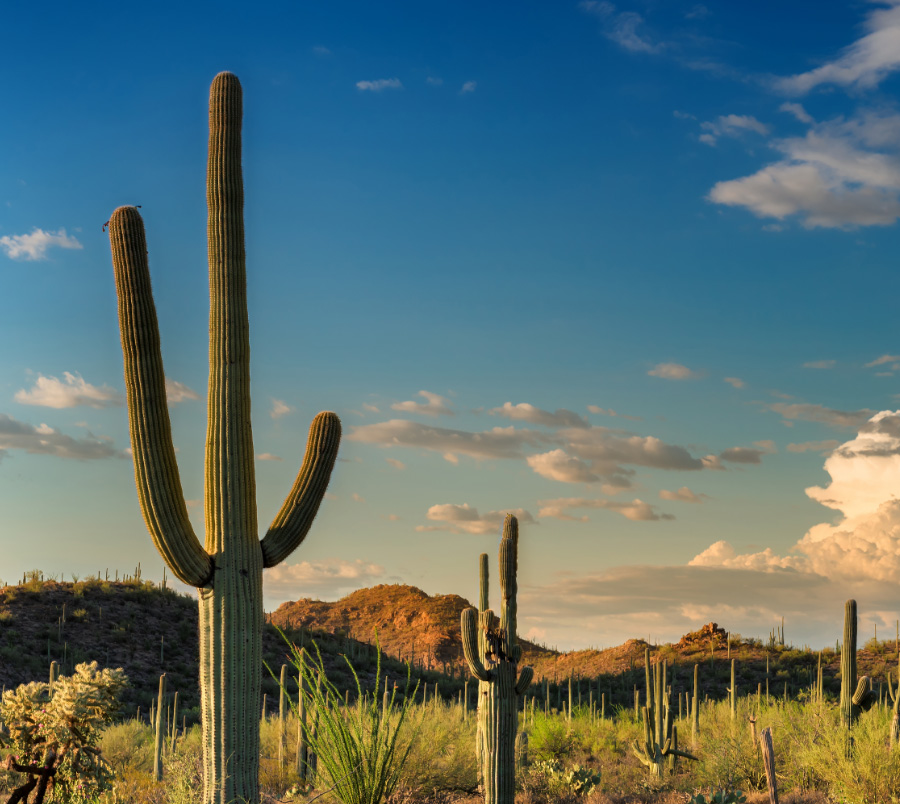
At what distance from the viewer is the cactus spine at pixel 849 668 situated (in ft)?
47.1

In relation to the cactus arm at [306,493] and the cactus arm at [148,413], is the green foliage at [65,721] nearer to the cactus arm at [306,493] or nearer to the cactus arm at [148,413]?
the cactus arm at [148,413]

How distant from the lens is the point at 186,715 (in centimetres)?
2648

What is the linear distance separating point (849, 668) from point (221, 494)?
37.3 feet

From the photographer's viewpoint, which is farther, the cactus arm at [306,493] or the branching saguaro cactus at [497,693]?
the branching saguaro cactus at [497,693]

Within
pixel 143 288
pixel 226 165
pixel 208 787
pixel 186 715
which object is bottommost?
pixel 186 715

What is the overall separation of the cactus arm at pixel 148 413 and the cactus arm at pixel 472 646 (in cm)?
466

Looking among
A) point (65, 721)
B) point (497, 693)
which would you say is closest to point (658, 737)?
point (497, 693)

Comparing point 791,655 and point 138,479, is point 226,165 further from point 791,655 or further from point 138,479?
point 791,655

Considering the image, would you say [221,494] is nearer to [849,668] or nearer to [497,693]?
[497,693]

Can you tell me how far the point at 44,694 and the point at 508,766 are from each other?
676 cm

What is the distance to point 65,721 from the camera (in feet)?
23.2

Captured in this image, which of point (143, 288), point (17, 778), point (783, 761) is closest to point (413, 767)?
point (17, 778)

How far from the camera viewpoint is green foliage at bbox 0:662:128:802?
7.09m

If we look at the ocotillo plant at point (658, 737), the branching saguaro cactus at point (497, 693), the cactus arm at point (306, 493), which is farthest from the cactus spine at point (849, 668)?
the cactus arm at point (306, 493)
